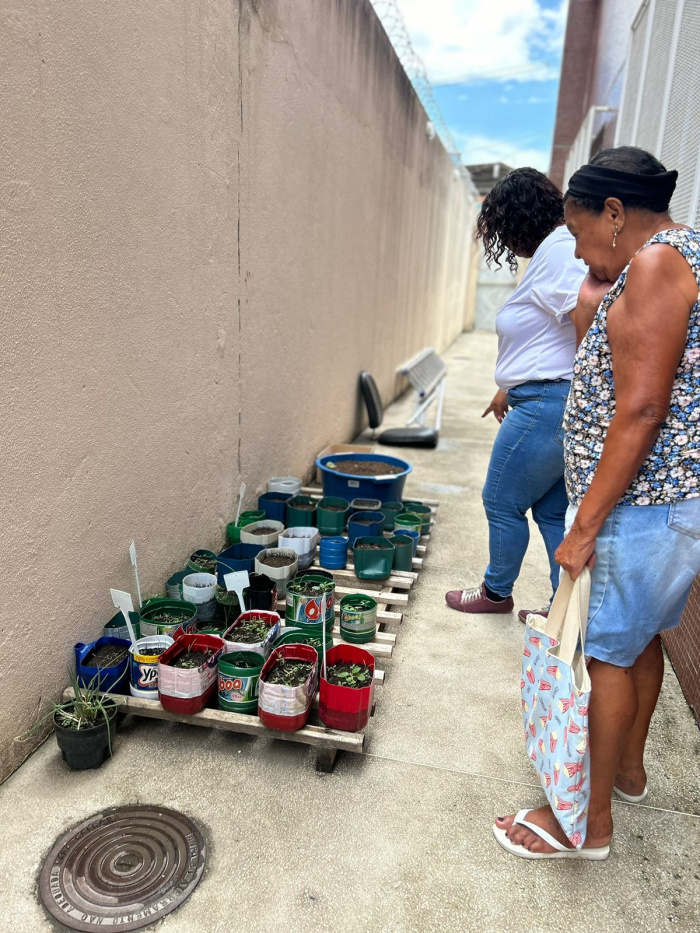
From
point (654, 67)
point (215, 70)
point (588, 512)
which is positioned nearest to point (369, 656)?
point (588, 512)

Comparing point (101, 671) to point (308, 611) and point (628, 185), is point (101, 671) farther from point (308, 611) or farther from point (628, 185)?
point (628, 185)

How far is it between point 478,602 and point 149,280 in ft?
6.31

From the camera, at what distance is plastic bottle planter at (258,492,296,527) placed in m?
3.49

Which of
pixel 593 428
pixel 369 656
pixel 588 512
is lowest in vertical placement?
pixel 369 656

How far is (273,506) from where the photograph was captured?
3500 mm

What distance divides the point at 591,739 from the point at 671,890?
0.44m

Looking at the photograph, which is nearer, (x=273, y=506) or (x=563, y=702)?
(x=563, y=702)

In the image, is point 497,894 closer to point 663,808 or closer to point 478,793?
point 478,793

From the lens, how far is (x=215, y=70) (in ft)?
8.93

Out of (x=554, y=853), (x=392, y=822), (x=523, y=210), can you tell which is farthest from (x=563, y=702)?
(x=523, y=210)

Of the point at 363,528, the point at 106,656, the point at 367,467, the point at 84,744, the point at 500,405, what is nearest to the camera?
the point at 84,744

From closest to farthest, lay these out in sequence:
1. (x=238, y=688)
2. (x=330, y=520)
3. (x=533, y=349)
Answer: (x=238, y=688) < (x=533, y=349) < (x=330, y=520)

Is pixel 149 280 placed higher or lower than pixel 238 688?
higher

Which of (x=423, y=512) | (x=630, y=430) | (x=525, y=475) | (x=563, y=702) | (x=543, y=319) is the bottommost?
(x=423, y=512)
